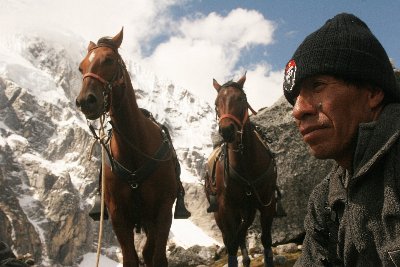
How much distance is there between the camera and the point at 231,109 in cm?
812

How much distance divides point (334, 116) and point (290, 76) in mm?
438

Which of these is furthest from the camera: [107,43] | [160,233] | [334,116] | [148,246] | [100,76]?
[148,246]

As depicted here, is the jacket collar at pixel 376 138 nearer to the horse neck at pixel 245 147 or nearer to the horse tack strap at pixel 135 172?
the horse tack strap at pixel 135 172

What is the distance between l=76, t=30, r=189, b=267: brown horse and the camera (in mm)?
6430

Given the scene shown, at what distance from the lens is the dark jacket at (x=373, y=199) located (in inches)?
77.7

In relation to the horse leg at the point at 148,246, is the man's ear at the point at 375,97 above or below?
above

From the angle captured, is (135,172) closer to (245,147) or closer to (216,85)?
(245,147)

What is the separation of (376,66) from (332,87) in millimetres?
259

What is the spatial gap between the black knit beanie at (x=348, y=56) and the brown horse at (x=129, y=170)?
4.18 m

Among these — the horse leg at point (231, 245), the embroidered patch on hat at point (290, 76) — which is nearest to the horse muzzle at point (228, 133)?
the horse leg at point (231, 245)

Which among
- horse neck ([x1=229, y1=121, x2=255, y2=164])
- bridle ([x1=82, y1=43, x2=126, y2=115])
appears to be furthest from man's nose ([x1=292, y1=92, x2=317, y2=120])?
horse neck ([x1=229, y1=121, x2=255, y2=164])

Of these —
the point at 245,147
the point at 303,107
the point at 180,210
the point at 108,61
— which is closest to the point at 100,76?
the point at 108,61

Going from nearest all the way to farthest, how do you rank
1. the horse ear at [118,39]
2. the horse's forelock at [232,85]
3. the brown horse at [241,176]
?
1. the horse ear at [118,39]
2. the brown horse at [241,176]
3. the horse's forelock at [232,85]

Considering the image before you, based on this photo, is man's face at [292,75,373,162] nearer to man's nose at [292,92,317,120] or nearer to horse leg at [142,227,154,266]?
man's nose at [292,92,317,120]
